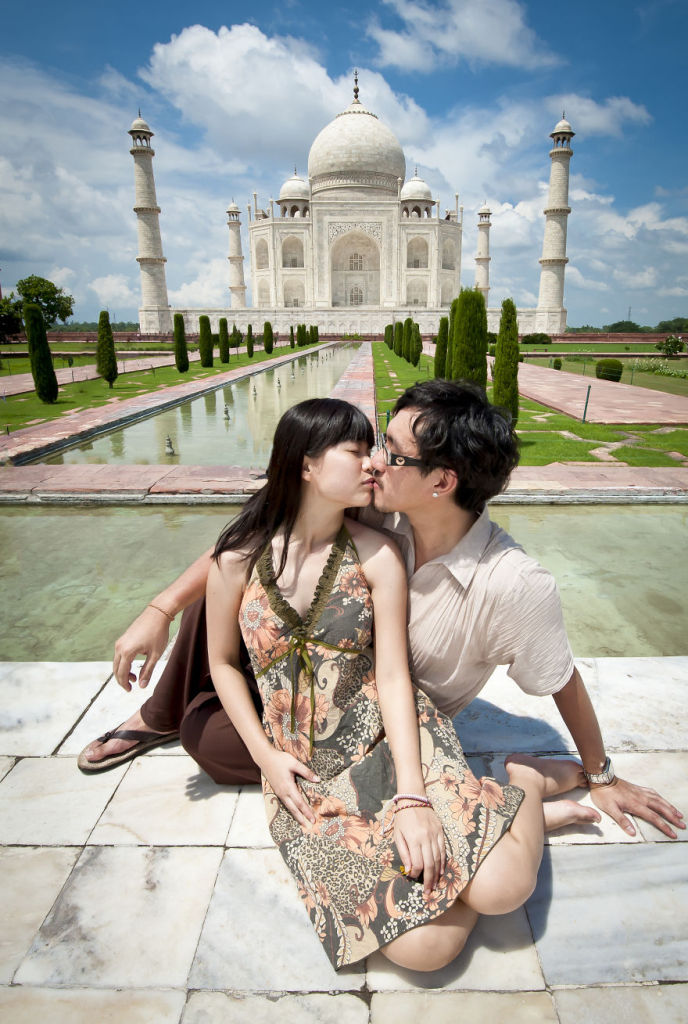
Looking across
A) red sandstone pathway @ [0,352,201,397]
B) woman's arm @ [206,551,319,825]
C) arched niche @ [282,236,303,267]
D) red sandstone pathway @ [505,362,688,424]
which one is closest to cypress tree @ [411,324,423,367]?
red sandstone pathway @ [505,362,688,424]

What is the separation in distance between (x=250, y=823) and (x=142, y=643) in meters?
0.45

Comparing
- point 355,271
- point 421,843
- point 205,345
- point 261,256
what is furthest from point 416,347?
point 261,256

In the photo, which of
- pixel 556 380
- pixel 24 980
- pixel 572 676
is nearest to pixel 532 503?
pixel 572 676

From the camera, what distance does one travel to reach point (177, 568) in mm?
3053

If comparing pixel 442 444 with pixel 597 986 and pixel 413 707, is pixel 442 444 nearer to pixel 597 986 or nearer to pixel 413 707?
pixel 413 707

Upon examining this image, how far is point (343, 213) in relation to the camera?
1219 inches

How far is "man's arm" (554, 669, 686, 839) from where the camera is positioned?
119 cm

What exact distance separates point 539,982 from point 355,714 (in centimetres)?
50

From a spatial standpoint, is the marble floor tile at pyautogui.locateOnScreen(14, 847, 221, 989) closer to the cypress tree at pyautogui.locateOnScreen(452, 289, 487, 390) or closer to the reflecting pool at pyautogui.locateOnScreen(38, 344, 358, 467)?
the reflecting pool at pyautogui.locateOnScreen(38, 344, 358, 467)

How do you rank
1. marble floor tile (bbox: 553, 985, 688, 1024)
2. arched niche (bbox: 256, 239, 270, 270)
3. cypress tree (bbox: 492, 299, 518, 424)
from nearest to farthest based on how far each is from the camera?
marble floor tile (bbox: 553, 985, 688, 1024) → cypress tree (bbox: 492, 299, 518, 424) → arched niche (bbox: 256, 239, 270, 270)

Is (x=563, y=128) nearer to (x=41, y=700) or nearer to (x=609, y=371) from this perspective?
(x=609, y=371)

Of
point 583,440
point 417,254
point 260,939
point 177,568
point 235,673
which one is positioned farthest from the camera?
point 417,254

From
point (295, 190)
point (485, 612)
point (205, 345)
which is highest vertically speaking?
point (295, 190)

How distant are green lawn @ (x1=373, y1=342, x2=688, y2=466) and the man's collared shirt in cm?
304
